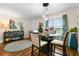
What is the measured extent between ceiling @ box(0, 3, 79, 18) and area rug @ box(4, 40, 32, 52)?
0.34m

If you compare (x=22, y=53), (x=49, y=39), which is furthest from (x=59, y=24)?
(x=22, y=53)

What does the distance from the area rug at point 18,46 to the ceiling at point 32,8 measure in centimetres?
34

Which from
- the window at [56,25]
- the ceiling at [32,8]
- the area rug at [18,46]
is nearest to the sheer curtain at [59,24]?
the window at [56,25]

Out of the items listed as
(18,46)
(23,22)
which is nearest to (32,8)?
(23,22)

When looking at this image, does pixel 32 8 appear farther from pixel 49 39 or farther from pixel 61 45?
pixel 61 45

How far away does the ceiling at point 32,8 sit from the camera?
955 mm

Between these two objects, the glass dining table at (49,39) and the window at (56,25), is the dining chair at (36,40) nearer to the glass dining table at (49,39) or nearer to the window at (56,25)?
the glass dining table at (49,39)

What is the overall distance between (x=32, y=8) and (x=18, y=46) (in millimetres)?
507

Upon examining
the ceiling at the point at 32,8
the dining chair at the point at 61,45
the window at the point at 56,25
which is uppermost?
the ceiling at the point at 32,8

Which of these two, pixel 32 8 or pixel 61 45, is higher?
pixel 32 8

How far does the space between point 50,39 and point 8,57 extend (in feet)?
1.84

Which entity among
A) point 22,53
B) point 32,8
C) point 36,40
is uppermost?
point 32,8

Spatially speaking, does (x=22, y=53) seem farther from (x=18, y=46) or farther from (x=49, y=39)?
(x=49, y=39)

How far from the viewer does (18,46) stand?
1.04 metres
